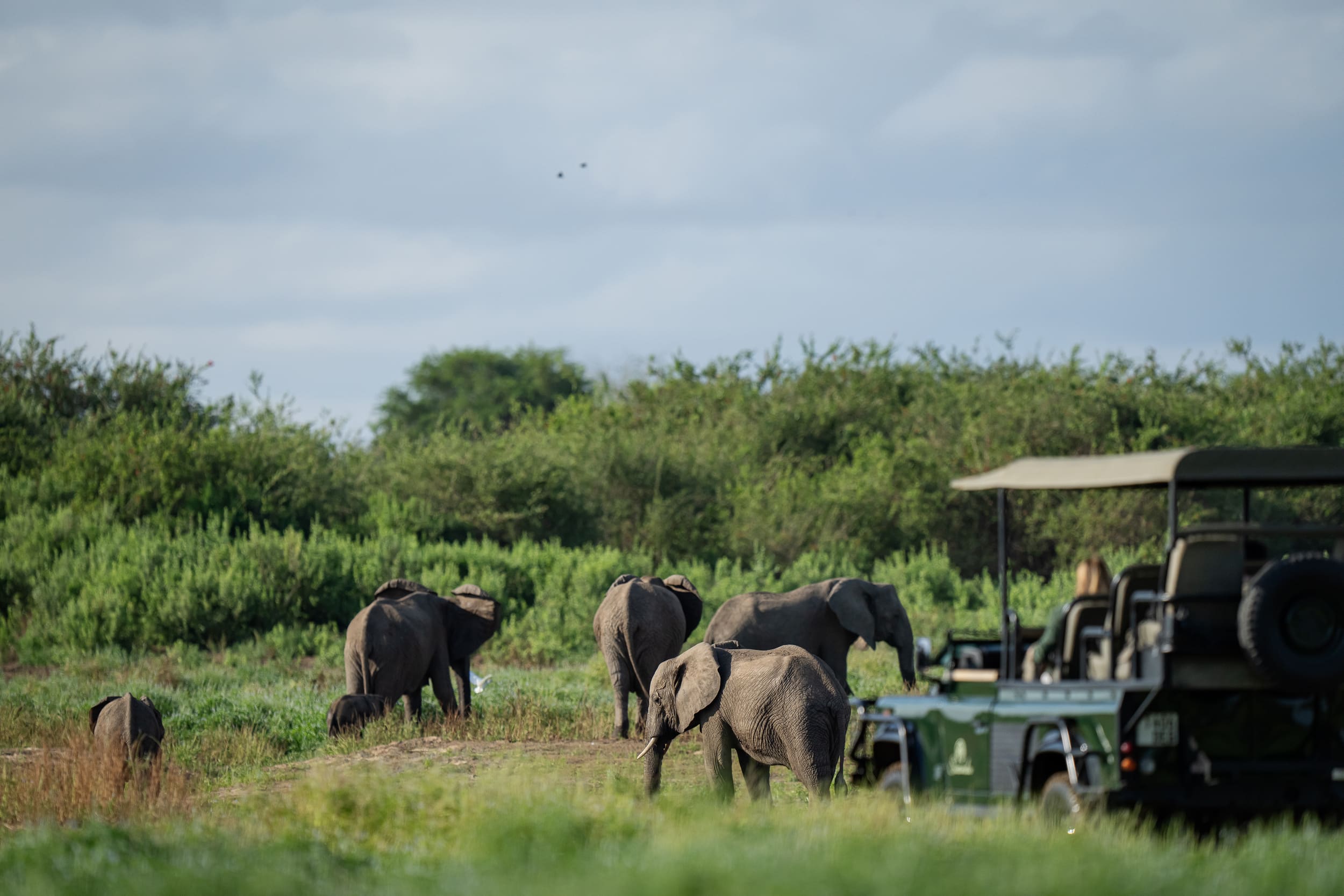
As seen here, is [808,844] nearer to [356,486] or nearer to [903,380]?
[356,486]

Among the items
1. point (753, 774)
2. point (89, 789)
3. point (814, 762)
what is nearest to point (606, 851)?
point (814, 762)

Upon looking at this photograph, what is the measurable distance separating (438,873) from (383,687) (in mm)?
9815

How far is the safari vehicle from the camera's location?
709cm

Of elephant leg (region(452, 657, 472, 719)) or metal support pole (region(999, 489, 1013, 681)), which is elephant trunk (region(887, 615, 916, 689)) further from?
metal support pole (region(999, 489, 1013, 681))

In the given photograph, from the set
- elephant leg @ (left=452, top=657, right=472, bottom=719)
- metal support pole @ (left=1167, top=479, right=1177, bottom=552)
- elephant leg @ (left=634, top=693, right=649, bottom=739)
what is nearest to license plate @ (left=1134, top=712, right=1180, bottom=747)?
metal support pole @ (left=1167, top=479, right=1177, bottom=552)

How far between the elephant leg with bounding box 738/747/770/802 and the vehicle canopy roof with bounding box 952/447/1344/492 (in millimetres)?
3723

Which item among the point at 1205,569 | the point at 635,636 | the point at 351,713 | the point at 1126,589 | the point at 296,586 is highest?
the point at 1205,569

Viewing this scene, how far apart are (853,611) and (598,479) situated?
21.5 metres

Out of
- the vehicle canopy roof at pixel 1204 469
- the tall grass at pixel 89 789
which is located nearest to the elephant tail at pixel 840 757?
the vehicle canopy roof at pixel 1204 469

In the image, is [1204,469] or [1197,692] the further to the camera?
[1204,469]

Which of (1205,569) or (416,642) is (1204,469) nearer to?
(1205,569)

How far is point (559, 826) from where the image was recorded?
7.21 metres

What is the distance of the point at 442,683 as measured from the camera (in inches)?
677

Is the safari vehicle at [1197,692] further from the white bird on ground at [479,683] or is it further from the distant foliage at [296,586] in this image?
the distant foliage at [296,586]
